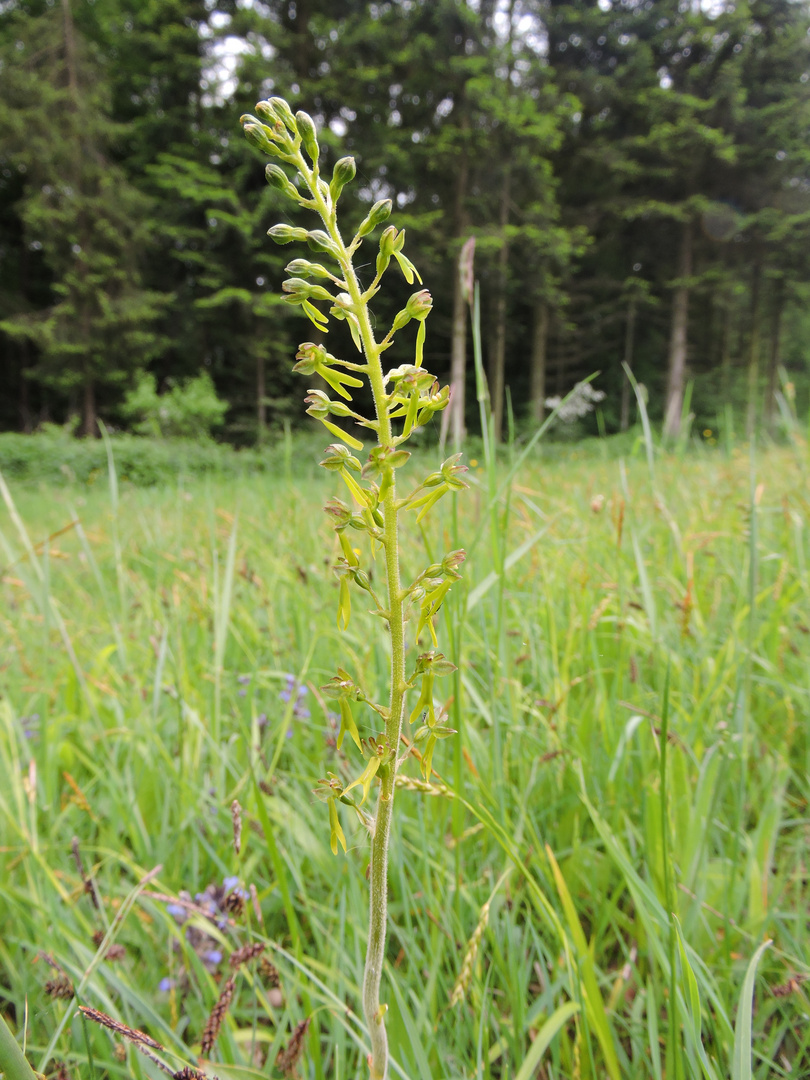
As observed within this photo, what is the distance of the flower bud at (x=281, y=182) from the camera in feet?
1.65

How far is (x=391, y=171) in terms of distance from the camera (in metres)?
20.4

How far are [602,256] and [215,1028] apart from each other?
34078 millimetres

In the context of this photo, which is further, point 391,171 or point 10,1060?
point 391,171

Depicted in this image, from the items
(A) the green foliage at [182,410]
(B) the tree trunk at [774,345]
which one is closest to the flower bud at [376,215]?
(A) the green foliage at [182,410]

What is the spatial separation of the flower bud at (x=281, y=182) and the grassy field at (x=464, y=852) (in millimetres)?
569

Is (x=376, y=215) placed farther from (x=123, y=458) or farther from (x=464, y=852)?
(x=123, y=458)

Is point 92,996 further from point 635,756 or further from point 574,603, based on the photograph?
point 574,603

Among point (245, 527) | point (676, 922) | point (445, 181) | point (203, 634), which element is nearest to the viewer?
point (676, 922)

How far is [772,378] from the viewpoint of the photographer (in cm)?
2778

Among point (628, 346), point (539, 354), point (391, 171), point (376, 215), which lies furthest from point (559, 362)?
point (376, 215)

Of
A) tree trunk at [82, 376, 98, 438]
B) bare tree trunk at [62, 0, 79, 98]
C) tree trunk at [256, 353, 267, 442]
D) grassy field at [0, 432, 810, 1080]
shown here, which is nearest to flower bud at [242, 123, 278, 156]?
grassy field at [0, 432, 810, 1080]

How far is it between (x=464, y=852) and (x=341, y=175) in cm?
126

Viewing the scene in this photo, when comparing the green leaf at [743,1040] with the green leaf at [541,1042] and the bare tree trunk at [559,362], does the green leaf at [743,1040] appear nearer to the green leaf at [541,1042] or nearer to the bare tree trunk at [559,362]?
the green leaf at [541,1042]

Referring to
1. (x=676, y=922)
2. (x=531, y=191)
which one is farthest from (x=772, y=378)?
(x=676, y=922)
